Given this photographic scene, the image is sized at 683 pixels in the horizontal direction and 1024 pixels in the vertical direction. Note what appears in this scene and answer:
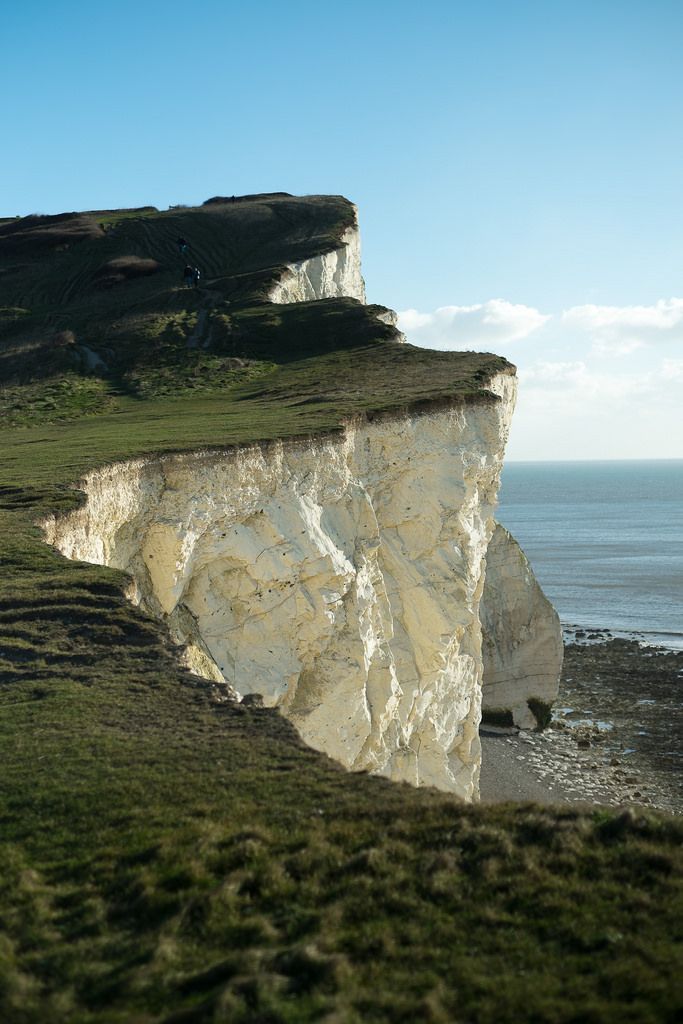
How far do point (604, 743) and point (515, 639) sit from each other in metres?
Answer: 5.97

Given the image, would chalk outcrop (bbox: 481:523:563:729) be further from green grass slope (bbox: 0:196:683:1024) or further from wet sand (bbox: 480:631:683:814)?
green grass slope (bbox: 0:196:683:1024)

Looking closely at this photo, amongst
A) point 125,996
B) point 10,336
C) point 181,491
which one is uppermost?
point 10,336

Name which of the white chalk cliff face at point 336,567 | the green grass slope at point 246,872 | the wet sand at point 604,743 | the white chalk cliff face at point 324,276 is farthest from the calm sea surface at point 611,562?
the green grass slope at point 246,872

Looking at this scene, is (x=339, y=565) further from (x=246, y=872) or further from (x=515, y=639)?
(x=515, y=639)

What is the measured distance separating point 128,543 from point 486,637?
81.1 ft

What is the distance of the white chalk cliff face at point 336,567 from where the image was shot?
19.4 metres

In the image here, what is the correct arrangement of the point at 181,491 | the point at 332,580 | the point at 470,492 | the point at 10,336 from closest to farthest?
the point at 181,491
the point at 332,580
the point at 470,492
the point at 10,336

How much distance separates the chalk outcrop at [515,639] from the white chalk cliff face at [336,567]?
10793mm

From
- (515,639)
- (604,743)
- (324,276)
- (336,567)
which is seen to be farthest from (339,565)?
(324,276)

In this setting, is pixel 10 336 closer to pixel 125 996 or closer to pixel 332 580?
pixel 332 580

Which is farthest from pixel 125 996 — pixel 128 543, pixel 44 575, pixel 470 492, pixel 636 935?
pixel 470 492

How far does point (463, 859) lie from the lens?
699 centimetres

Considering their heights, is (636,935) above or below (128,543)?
below

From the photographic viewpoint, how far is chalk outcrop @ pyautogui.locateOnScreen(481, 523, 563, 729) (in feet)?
132
